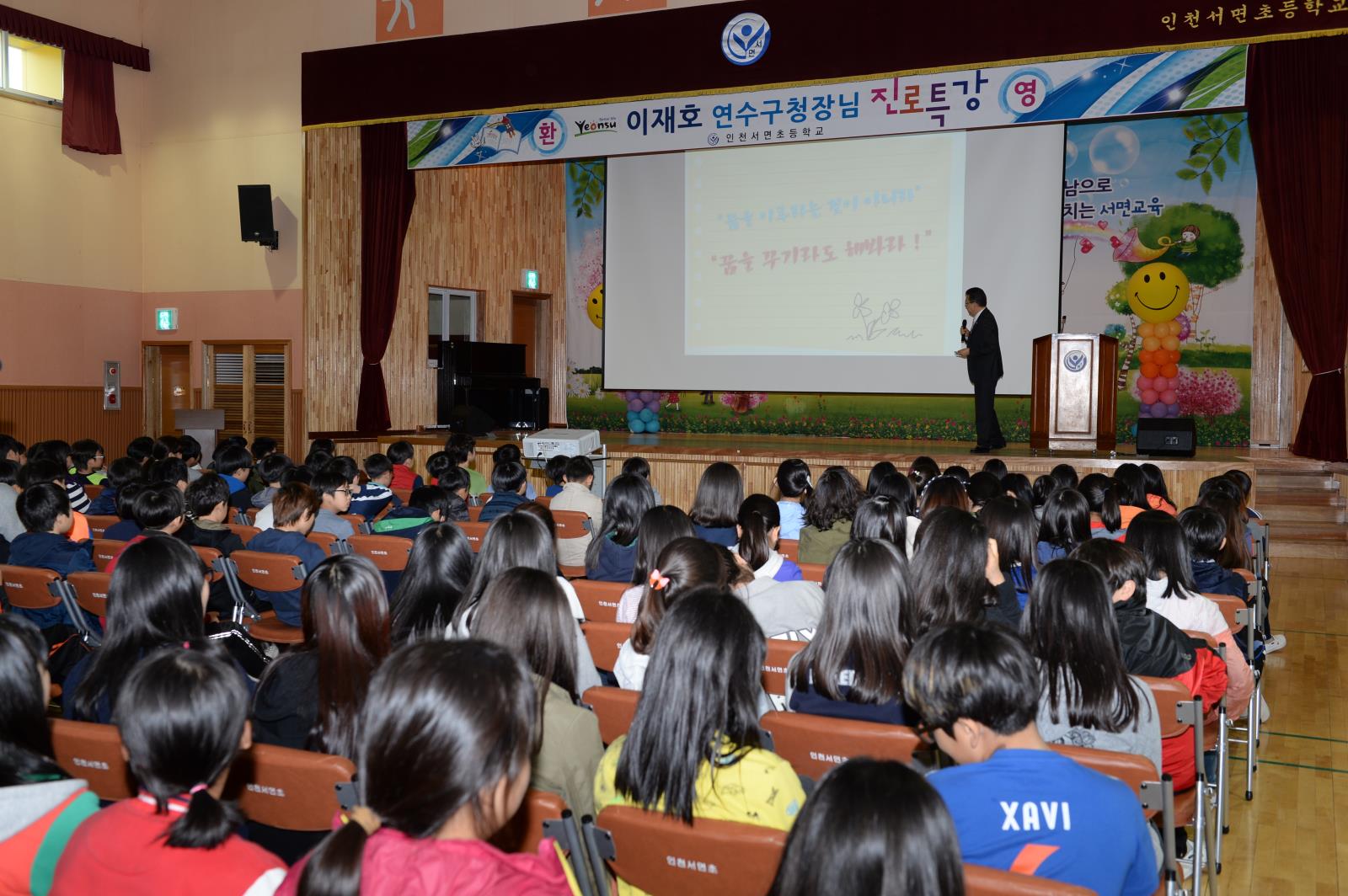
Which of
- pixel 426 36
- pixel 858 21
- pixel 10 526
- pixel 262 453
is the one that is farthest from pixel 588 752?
pixel 426 36

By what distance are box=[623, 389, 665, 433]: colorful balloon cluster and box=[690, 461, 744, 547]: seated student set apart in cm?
909

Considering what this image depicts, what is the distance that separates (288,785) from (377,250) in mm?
10227

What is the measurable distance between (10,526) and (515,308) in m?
9.23

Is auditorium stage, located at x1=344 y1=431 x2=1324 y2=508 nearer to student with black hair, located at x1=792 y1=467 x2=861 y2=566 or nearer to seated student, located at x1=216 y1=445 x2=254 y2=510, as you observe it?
student with black hair, located at x1=792 y1=467 x2=861 y2=566

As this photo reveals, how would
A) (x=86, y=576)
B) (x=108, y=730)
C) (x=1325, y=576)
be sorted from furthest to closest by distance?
1. (x=1325, y=576)
2. (x=86, y=576)
3. (x=108, y=730)

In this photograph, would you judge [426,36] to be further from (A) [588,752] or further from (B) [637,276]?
(A) [588,752]

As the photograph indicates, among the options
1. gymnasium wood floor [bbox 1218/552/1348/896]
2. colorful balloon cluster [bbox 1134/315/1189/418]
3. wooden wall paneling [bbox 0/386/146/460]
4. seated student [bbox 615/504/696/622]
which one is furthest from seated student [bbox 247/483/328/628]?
colorful balloon cluster [bbox 1134/315/1189/418]

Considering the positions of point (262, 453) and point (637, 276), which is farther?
point (637, 276)

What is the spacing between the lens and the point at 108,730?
224 cm

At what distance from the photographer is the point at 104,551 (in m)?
4.81

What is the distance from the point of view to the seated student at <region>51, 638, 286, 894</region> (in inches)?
60.6

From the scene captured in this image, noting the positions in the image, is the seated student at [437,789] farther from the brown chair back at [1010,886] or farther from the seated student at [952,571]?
the seated student at [952,571]

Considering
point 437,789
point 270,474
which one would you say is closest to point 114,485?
point 270,474

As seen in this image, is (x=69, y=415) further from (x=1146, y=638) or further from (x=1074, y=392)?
(x=1146, y=638)
